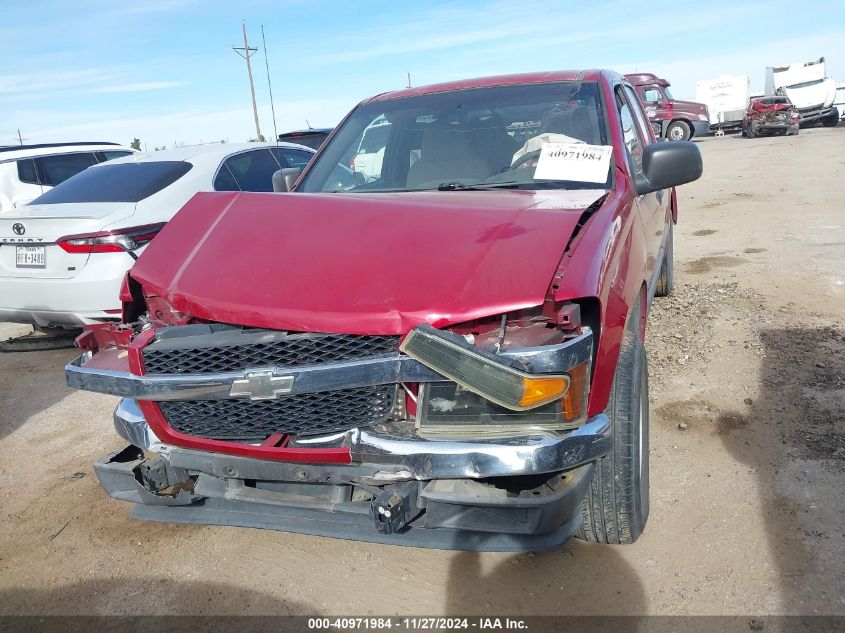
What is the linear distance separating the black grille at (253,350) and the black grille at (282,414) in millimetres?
125

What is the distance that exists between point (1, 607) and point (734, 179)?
15.5 m

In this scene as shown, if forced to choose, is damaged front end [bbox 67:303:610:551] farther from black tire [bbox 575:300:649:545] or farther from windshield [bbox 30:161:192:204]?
windshield [bbox 30:161:192:204]

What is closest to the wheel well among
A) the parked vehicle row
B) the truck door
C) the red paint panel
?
the truck door

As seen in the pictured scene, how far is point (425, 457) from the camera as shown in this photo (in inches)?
82.3

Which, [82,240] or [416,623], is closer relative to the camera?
[416,623]

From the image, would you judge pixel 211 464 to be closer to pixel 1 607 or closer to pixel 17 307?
pixel 1 607

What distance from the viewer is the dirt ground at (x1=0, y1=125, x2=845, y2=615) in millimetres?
2551

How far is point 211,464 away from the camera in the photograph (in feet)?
7.98

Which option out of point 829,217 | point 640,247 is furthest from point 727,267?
point 640,247

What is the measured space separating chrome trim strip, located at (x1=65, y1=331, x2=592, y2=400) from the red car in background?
1155 inches

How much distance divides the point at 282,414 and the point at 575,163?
1757 mm

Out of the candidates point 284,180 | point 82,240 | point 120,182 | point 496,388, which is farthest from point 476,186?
point 120,182

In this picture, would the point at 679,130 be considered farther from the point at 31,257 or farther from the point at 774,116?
the point at 31,257

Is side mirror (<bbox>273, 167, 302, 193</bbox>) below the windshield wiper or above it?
above
